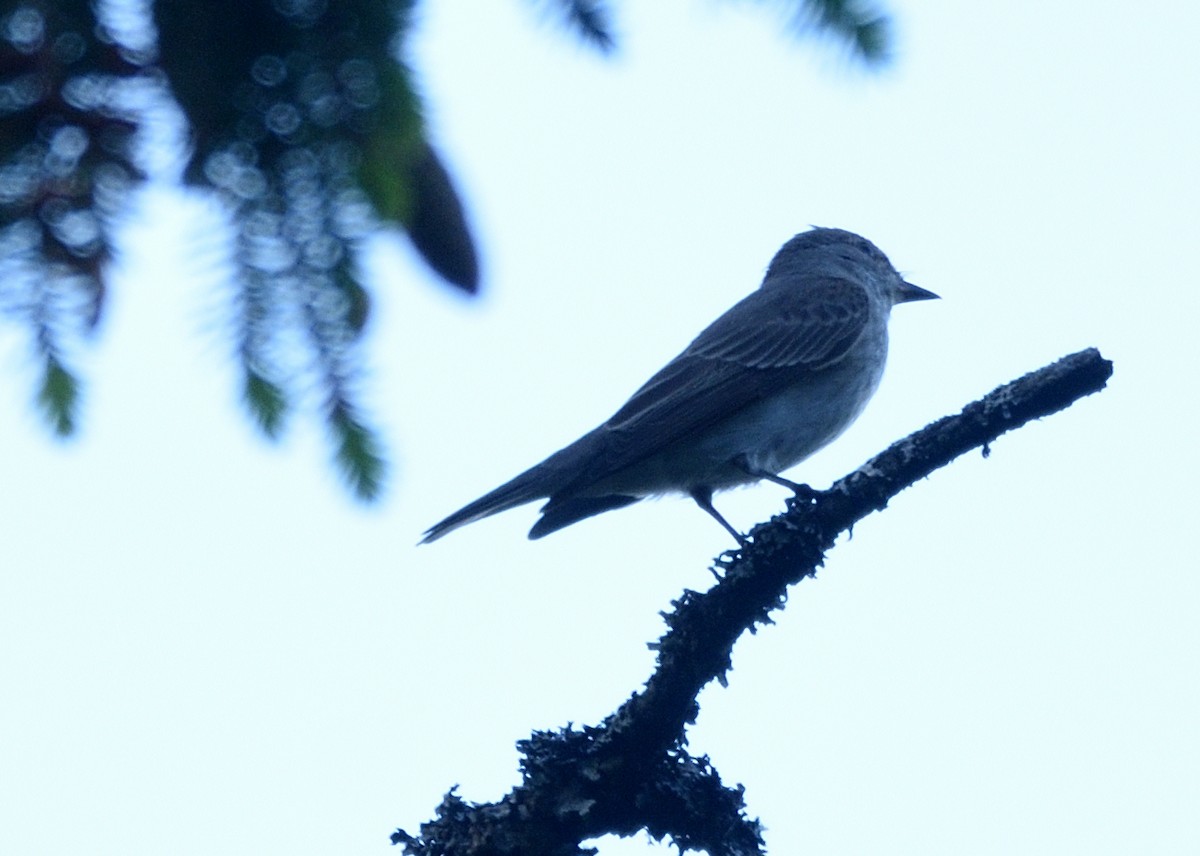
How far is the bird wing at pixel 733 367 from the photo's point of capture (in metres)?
6.41

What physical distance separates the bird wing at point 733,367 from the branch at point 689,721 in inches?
99.1

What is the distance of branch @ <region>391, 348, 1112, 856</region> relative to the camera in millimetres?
3295

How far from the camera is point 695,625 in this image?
3.63 meters

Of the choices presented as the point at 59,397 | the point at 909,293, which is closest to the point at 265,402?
the point at 59,397

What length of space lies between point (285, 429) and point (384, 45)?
72 cm

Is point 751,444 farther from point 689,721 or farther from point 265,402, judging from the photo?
point 265,402

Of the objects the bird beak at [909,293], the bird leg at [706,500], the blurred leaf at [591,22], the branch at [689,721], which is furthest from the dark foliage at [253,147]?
the bird beak at [909,293]

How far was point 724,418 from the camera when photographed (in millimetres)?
6574

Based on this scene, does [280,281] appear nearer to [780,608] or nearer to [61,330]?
[61,330]

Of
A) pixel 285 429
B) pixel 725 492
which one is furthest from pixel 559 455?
pixel 285 429

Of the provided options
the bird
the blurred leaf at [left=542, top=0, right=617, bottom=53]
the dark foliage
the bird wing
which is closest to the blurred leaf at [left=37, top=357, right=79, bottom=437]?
the dark foliage

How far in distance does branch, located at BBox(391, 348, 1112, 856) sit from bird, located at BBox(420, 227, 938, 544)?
2121 millimetres

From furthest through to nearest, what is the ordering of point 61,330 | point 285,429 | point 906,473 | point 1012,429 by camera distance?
point 906,473 < point 1012,429 < point 285,429 < point 61,330

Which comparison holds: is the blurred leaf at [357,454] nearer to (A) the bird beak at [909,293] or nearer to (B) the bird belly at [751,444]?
(B) the bird belly at [751,444]
